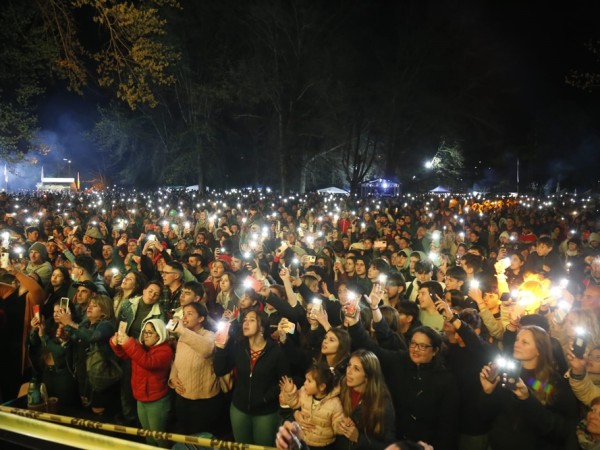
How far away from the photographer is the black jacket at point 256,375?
4219mm

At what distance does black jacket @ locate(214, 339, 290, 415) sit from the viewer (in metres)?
4.22

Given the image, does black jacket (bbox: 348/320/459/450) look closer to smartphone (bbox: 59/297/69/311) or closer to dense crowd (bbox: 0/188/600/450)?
dense crowd (bbox: 0/188/600/450)

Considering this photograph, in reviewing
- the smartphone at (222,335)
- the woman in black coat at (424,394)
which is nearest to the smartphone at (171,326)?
the smartphone at (222,335)

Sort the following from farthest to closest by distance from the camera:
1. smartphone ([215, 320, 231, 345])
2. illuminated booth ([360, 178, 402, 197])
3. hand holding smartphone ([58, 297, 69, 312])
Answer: illuminated booth ([360, 178, 402, 197])
hand holding smartphone ([58, 297, 69, 312])
smartphone ([215, 320, 231, 345])

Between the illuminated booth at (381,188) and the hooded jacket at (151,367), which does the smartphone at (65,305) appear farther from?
the illuminated booth at (381,188)

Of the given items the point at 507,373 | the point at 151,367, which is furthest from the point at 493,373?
the point at 151,367

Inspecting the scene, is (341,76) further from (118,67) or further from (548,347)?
(548,347)

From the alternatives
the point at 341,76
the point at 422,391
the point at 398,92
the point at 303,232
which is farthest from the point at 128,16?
the point at 398,92

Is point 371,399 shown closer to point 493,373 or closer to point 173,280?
point 493,373

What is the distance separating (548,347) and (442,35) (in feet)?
118

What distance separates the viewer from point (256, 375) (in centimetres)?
423

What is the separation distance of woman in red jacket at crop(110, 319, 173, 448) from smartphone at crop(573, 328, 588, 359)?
3230 mm

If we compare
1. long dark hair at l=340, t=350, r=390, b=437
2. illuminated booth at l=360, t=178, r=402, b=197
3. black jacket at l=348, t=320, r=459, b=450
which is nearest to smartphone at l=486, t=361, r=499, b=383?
black jacket at l=348, t=320, r=459, b=450

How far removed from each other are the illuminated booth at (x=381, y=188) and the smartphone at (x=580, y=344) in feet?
108
